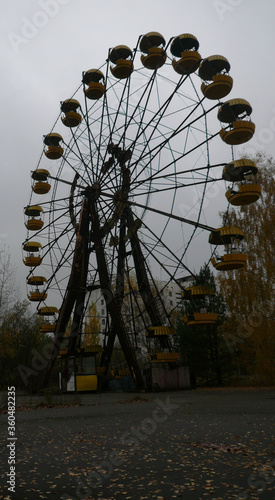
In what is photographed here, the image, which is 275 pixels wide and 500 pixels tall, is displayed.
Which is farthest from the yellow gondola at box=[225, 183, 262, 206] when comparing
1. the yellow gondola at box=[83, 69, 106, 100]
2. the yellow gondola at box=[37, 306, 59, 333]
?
the yellow gondola at box=[37, 306, 59, 333]

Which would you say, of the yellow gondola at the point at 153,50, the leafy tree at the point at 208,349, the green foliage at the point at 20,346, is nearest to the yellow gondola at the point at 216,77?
the yellow gondola at the point at 153,50

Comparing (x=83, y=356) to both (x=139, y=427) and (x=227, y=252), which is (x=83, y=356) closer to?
(x=227, y=252)

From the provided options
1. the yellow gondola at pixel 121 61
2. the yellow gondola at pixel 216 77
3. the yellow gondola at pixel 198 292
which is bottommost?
the yellow gondola at pixel 198 292

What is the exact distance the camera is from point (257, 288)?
83.4 feet

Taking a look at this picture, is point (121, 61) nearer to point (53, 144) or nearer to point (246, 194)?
point (53, 144)

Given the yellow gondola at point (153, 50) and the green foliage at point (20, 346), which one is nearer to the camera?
the yellow gondola at point (153, 50)

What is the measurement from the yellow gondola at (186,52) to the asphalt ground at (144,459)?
16.2 metres

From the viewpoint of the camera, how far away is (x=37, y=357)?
38125mm

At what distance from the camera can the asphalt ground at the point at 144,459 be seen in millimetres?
5043

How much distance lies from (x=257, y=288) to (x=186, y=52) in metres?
13.3
